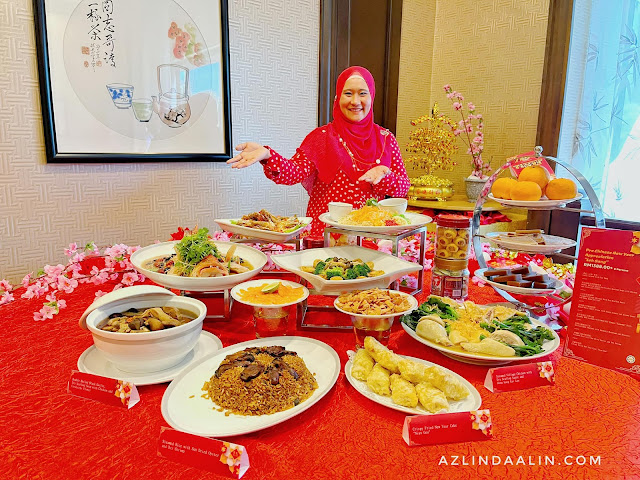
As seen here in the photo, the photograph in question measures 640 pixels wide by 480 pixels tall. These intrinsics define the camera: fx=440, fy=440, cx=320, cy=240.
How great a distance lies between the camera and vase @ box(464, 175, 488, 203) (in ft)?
9.74

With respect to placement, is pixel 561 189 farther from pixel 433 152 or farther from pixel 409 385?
pixel 433 152

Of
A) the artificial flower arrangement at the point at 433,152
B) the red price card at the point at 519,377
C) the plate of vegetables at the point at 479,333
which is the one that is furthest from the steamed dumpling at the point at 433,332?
the artificial flower arrangement at the point at 433,152

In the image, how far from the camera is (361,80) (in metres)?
2.02

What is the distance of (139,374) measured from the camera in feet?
2.77

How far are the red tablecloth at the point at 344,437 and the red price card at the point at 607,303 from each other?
0.05m

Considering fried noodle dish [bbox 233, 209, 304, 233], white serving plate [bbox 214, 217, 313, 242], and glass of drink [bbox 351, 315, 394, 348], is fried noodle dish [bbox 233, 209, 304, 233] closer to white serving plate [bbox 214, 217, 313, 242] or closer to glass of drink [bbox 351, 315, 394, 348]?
white serving plate [bbox 214, 217, 313, 242]

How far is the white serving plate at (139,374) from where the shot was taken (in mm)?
833

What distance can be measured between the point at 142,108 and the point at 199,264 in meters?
1.47

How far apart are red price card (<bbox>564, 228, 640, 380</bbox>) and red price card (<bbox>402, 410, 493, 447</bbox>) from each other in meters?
0.36

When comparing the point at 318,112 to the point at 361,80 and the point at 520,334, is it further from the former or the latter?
the point at 520,334

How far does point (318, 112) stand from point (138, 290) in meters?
2.28

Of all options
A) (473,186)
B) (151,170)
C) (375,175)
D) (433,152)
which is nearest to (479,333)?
(375,175)

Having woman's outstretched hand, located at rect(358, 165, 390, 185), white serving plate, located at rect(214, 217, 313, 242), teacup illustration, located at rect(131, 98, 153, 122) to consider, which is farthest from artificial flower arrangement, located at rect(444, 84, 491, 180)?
white serving plate, located at rect(214, 217, 313, 242)

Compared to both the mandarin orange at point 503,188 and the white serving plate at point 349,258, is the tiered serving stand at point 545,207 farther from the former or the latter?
the white serving plate at point 349,258
